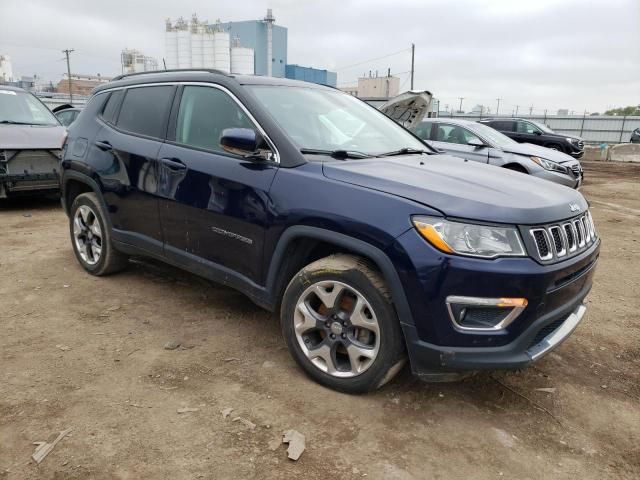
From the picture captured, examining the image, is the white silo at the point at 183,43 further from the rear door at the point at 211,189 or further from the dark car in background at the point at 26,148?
the rear door at the point at 211,189

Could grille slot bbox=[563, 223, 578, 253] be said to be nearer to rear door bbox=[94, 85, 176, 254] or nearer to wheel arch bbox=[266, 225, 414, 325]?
wheel arch bbox=[266, 225, 414, 325]

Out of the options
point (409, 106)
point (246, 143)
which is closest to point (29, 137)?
point (409, 106)

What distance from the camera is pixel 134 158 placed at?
12.5 feet

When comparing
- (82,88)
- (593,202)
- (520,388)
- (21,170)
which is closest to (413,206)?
(520,388)

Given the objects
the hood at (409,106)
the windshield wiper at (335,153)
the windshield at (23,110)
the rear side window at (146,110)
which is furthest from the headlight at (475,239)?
the windshield at (23,110)

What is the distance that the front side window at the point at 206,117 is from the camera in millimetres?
3258

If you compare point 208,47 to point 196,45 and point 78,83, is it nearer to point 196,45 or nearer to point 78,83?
point 196,45

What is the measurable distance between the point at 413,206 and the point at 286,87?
166cm

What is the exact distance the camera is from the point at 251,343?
11.1 feet

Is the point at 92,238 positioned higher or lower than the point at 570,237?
lower

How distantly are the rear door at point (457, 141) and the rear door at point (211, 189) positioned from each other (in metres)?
5.91

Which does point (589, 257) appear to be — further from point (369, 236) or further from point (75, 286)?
point (75, 286)

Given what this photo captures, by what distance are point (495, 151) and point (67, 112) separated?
30.8 ft

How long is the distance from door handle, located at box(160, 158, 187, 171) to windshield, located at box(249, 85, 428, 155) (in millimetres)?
715
